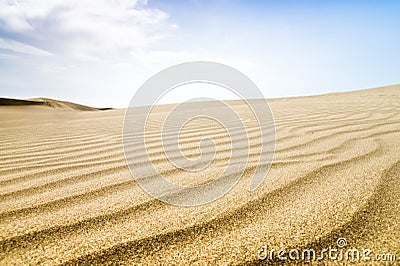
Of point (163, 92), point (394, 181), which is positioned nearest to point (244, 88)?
point (163, 92)

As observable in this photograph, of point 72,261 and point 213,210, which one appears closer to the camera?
point 72,261

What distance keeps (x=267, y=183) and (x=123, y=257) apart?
32.0 inches

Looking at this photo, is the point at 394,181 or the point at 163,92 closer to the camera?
the point at 394,181

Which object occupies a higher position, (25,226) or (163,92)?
(163,92)

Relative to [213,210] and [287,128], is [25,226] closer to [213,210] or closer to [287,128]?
[213,210]

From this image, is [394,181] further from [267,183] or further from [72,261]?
[72,261]

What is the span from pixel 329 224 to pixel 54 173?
155cm

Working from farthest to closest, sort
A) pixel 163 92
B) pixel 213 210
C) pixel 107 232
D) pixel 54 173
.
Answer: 1. pixel 163 92
2. pixel 54 173
3. pixel 213 210
4. pixel 107 232

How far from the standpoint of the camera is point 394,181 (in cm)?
127

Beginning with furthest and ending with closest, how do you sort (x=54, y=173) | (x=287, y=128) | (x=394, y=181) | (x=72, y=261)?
(x=287, y=128)
(x=54, y=173)
(x=394, y=181)
(x=72, y=261)

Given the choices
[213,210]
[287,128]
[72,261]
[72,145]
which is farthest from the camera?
[287,128]

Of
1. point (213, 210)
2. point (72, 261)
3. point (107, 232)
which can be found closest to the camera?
point (72, 261)

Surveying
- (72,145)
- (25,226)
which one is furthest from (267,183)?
(72,145)

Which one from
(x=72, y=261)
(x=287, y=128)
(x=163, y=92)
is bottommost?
(x=72, y=261)
